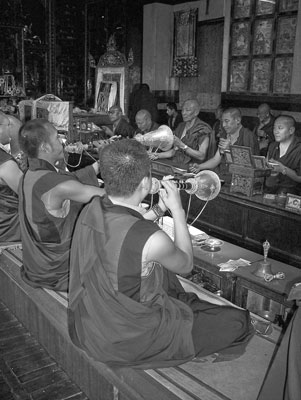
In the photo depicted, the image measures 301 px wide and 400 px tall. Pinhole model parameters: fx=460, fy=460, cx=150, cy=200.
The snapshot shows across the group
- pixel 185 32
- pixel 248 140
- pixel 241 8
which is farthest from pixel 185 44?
pixel 248 140

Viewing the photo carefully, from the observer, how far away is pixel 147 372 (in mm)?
1973

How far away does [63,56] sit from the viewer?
10805mm

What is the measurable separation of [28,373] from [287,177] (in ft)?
9.62

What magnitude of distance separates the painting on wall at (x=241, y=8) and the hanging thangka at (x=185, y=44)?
124cm

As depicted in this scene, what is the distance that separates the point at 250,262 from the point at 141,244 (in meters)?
1.40

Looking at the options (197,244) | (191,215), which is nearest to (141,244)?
(197,244)

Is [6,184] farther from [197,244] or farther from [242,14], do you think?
[242,14]

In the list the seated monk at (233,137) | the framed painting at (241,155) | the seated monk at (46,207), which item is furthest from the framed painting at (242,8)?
the seated monk at (46,207)

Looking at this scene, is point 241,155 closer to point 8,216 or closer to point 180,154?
point 180,154

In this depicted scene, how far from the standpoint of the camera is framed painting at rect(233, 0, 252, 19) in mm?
8453

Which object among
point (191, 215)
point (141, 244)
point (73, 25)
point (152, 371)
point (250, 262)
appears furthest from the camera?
point (73, 25)

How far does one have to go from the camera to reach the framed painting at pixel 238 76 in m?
8.75

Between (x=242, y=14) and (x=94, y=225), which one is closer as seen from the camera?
(x=94, y=225)

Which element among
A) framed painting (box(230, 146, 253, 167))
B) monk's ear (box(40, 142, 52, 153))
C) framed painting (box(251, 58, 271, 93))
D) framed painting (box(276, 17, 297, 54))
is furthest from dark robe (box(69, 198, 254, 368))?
framed painting (box(251, 58, 271, 93))
